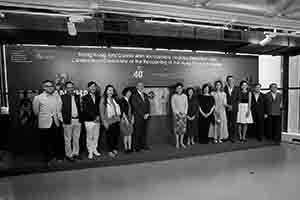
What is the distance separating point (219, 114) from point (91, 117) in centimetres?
289

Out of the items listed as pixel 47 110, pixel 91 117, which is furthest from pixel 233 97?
pixel 47 110

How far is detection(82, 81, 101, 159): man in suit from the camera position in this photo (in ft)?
12.0

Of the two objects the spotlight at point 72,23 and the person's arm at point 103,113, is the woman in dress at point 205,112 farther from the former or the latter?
the spotlight at point 72,23

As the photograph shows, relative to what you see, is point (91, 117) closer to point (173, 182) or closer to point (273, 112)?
point (173, 182)

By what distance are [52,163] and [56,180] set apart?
0.46 m

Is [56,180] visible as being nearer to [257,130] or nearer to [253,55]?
[257,130]

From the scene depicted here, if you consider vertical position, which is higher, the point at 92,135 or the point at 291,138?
the point at 92,135

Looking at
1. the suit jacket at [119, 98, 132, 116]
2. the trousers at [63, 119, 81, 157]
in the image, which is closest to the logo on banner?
the suit jacket at [119, 98, 132, 116]

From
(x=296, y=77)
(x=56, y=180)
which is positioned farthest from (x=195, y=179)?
(x=296, y=77)

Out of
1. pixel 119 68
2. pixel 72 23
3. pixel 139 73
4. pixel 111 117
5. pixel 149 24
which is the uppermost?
pixel 149 24

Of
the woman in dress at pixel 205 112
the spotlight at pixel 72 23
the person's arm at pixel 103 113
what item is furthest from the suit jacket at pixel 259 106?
the spotlight at pixel 72 23

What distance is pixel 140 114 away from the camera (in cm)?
409

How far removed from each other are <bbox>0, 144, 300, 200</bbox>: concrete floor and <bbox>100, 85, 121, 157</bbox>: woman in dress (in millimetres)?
500

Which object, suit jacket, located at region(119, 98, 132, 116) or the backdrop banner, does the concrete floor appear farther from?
the backdrop banner
